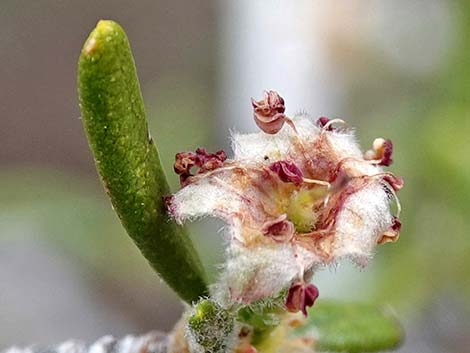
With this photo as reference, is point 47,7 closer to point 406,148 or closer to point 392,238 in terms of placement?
point 406,148

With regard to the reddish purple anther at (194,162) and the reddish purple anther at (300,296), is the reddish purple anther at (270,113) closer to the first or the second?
the reddish purple anther at (194,162)

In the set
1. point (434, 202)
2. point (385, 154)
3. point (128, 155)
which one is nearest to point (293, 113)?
point (434, 202)

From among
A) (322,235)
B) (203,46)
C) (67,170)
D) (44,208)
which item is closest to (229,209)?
(322,235)

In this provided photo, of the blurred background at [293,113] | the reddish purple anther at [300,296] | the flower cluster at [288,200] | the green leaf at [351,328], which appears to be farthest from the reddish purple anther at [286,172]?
the blurred background at [293,113]

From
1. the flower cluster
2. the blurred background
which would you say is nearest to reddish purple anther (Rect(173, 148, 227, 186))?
the flower cluster

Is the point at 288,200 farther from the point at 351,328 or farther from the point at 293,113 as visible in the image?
the point at 293,113
